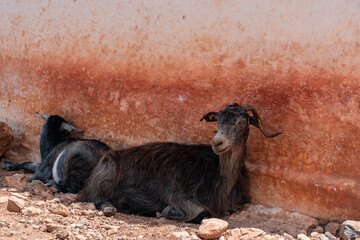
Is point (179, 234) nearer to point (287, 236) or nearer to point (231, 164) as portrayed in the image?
point (287, 236)

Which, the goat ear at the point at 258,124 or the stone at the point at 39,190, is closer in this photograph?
the goat ear at the point at 258,124

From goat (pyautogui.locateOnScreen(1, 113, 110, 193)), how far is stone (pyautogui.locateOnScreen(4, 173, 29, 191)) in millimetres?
143

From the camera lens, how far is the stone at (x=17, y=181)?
6.04m

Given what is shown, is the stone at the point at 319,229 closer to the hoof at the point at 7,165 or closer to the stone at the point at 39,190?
the stone at the point at 39,190

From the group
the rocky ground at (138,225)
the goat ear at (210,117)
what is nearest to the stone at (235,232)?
the rocky ground at (138,225)

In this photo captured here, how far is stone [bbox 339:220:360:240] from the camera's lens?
4137 mm

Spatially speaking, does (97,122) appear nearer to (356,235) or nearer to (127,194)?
(127,194)

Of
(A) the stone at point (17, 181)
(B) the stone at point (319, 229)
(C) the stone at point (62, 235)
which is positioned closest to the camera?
(C) the stone at point (62, 235)

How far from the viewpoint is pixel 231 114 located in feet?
15.7

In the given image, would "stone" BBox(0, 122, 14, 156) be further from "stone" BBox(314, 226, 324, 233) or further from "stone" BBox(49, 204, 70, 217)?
"stone" BBox(314, 226, 324, 233)

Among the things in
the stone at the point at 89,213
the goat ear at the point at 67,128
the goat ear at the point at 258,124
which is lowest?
the stone at the point at 89,213

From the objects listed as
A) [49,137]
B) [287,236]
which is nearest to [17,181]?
[49,137]

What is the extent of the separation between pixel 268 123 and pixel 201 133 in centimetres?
84

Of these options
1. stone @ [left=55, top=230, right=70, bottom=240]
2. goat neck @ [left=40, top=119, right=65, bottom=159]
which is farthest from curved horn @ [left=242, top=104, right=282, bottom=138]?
goat neck @ [left=40, top=119, right=65, bottom=159]
